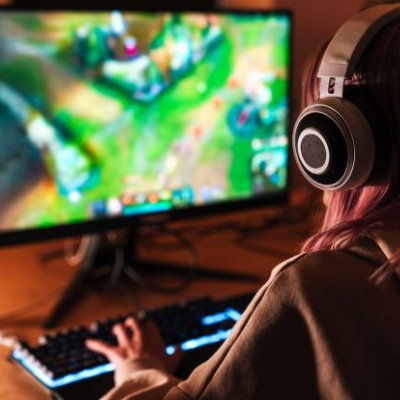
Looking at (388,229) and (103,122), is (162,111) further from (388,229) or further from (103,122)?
(388,229)

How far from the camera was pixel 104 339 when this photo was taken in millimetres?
926

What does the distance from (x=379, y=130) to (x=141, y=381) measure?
0.38m

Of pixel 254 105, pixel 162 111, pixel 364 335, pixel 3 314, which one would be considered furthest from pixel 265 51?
pixel 364 335

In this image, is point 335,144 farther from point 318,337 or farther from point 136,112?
point 136,112

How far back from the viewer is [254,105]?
1235mm

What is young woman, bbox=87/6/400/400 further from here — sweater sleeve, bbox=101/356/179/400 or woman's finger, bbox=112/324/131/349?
woman's finger, bbox=112/324/131/349

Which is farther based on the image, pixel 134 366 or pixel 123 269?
pixel 123 269

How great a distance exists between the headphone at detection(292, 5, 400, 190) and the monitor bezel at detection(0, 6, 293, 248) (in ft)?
1.69

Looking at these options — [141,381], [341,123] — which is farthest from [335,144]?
[141,381]

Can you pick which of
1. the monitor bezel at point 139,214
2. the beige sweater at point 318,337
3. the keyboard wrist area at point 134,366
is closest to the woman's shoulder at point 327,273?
the beige sweater at point 318,337

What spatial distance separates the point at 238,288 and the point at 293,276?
0.60 metres

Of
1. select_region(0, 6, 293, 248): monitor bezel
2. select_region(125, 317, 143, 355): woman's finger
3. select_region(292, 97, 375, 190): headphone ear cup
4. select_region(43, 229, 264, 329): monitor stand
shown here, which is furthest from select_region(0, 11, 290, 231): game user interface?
select_region(292, 97, 375, 190): headphone ear cup

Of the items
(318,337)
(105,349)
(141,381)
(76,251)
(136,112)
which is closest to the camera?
(318,337)

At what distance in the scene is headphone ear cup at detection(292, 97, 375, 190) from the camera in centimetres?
61
